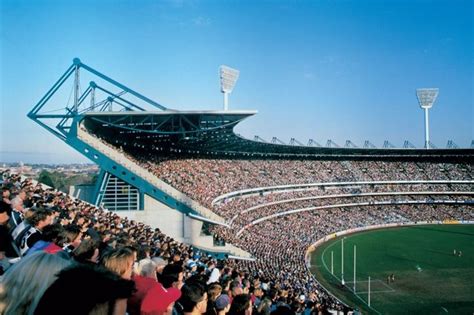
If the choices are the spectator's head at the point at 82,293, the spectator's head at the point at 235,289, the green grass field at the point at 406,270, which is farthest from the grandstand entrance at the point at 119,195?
the spectator's head at the point at 82,293

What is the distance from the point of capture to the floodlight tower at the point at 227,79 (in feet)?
154

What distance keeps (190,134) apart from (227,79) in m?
15.6

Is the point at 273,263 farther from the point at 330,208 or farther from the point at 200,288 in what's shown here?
the point at 330,208

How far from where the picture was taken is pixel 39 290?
2031mm

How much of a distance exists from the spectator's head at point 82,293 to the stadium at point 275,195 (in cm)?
792

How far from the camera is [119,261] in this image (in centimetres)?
372

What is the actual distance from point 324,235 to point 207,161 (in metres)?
16.3

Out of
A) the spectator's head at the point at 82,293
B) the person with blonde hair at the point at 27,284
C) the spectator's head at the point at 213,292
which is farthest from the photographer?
the spectator's head at the point at 213,292

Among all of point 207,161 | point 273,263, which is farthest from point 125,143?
point 273,263

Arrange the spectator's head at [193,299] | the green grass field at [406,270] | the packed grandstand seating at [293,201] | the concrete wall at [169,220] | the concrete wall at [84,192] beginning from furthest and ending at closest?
the concrete wall at [84,192]
the concrete wall at [169,220]
the green grass field at [406,270]
the packed grandstand seating at [293,201]
the spectator's head at [193,299]

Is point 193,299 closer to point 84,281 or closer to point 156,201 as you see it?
point 84,281

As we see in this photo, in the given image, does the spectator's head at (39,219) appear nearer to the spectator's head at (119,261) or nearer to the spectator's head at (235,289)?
the spectator's head at (119,261)

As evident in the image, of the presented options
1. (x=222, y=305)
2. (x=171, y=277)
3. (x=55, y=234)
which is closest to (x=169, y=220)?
Result: (x=55, y=234)

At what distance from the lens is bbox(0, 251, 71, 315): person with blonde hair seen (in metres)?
2.03
